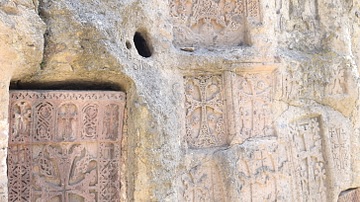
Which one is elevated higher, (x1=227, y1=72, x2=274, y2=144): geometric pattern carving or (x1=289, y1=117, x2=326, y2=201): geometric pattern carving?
(x1=227, y1=72, x2=274, y2=144): geometric pattern carving

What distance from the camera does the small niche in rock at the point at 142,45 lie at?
12.7 ft

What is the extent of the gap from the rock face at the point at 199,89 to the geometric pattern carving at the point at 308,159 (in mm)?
11

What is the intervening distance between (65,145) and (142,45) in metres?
1.04

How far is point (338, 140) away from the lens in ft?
15.3

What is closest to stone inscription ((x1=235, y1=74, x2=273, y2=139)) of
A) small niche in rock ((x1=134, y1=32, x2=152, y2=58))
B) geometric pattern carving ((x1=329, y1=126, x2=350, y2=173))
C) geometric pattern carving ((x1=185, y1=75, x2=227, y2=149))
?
geometric pattern carving ((x1=185, y1=75, x2=227, y2=149))

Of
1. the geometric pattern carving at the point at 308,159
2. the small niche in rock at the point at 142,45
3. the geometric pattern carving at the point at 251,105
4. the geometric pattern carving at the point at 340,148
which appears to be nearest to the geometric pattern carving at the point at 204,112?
the geometric pattern carving at the point at 251,105

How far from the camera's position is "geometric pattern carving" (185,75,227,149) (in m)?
4.14

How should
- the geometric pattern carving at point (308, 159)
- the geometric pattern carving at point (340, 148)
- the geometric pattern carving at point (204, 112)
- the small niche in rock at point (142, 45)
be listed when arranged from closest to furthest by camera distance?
the small niche in rock at point (142, 45), the geometric pattern carving at point (204, 112), the geometric pattern carving at point (308, 159), the geometric pattern carving at point (340, 148)

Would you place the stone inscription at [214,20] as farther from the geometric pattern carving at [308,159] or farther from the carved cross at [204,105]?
the geometric pattern carving at [308,159]

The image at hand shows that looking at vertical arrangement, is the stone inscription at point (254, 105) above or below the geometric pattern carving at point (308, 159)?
above

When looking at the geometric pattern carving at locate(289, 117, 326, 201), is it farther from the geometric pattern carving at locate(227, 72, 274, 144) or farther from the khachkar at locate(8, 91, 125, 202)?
the khachkar at locate(8, 91, 125, 202)

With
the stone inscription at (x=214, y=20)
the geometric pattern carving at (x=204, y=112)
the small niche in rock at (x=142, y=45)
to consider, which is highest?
the stone inscription at (x=214, y=20)

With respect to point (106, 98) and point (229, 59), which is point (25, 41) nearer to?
point (106, 98)

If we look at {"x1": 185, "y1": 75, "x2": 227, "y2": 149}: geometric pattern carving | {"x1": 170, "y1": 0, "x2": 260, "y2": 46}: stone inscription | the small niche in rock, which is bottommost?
{"x1": 185, "y1": 75, "x2": 227, "y2": 149}: geometric pattern carving
